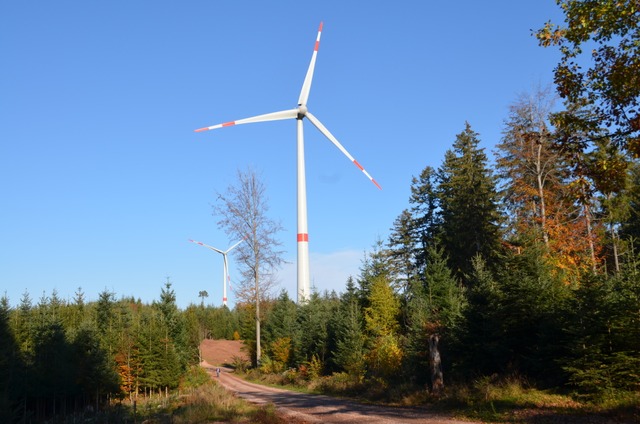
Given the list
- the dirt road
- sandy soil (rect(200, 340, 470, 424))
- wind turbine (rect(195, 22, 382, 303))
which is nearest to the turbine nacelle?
wind turbine (rect(195, 22, 382, 303))

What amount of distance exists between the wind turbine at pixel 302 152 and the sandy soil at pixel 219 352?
132 feet

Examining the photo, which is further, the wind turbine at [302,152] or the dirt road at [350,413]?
the wind turbine at [302,152]

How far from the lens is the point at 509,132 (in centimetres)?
4272

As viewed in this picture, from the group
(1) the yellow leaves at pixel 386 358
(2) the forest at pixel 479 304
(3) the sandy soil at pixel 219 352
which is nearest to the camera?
(2) the forest at pixel 479 304

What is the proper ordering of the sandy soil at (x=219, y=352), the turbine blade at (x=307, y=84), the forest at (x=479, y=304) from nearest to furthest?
the forest at (x=479, y=304)
the turbine blade at (x=307, y=84)
the sandy soil at (x=219, y=352)

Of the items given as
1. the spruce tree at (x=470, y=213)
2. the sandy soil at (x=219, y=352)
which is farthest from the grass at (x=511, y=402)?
the sandy soil at (x=219, y=352)

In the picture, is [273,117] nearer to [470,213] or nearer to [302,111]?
[302,111]

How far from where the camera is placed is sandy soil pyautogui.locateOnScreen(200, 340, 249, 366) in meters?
83.1

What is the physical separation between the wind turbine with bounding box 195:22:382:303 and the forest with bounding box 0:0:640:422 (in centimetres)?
320

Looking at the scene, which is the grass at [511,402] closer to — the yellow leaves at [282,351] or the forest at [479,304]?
the forest at [479,304]

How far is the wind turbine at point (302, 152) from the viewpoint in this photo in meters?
44.7

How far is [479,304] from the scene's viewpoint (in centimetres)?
2111

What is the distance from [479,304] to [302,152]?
1189 inches

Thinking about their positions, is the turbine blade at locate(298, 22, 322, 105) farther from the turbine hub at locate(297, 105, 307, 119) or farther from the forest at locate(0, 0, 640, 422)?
the forest at locate(0, 0, 640, 422)
